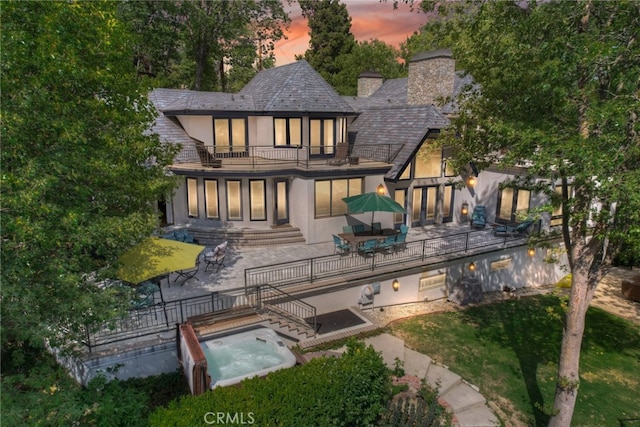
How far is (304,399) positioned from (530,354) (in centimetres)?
Result: 1083

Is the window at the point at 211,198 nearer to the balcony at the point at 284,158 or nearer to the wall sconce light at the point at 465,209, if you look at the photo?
the balcony at the point at 284,158

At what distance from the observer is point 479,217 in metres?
23.3

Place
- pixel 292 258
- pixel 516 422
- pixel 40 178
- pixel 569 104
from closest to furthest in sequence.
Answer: pixel 40 178, pixel 569 104, pixel 516 422, pixel 292 258

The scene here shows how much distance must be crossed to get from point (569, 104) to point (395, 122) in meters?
14.8

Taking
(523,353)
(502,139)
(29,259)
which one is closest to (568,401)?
(523,353)

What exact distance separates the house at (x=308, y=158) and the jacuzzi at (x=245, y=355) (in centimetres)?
880

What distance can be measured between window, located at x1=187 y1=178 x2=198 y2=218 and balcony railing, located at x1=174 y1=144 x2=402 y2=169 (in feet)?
3.82

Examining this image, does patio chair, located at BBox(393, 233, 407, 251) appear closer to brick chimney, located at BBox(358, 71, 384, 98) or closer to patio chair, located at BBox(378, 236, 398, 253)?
patio chair, located at BBox(378, 236, 398, 253)

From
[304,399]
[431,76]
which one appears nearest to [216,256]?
[304,399]

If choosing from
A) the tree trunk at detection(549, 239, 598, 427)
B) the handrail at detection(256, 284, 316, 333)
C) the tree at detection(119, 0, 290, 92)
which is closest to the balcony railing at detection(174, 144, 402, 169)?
the handrail at detection(256, 284, 316, 333)

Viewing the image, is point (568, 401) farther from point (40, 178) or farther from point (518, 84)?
point (40, 178)

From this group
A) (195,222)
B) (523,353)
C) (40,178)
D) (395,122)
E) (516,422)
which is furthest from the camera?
(395,122)

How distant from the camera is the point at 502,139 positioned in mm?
11648

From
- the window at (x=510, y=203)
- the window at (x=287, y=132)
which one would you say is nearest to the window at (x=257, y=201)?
the window at (x=287, y=132)
